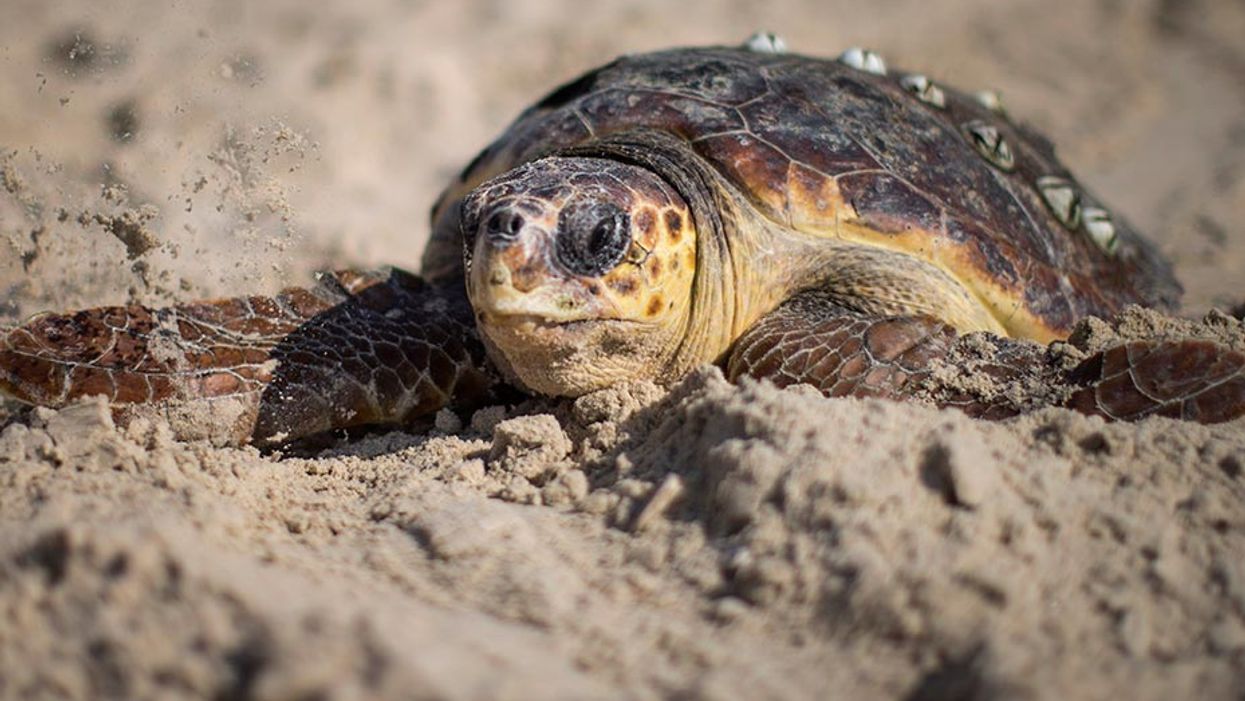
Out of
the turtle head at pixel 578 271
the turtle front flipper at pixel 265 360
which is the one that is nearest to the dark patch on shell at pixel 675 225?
the turtle head at pixel 578 271

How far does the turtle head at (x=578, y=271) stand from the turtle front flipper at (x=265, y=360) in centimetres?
40

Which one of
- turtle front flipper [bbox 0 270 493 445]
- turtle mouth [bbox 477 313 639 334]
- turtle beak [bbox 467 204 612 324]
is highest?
turtle beak [bbox 467 204 612 324]

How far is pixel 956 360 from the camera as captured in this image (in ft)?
6.86

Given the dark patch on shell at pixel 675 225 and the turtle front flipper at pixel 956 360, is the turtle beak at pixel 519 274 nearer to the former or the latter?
the dark patch on shell at pixel 675 225

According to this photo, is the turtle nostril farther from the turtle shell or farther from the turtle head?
the turtle shell

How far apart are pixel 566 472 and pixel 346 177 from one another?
12.4ft

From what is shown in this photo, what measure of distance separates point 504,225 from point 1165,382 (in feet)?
4.51

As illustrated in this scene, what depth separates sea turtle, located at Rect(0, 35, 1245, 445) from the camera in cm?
205

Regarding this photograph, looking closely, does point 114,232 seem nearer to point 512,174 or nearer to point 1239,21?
point 512,174

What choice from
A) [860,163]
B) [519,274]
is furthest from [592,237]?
[860,163]

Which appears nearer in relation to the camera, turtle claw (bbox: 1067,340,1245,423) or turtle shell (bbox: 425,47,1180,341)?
turtle claw (bbox: 1067,340,1245,423)

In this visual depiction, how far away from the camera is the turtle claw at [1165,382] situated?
1800 millimetres

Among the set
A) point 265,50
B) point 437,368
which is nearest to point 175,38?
point 265,50

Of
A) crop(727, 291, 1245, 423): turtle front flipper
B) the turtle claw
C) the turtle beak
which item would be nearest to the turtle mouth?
the turtle beak
